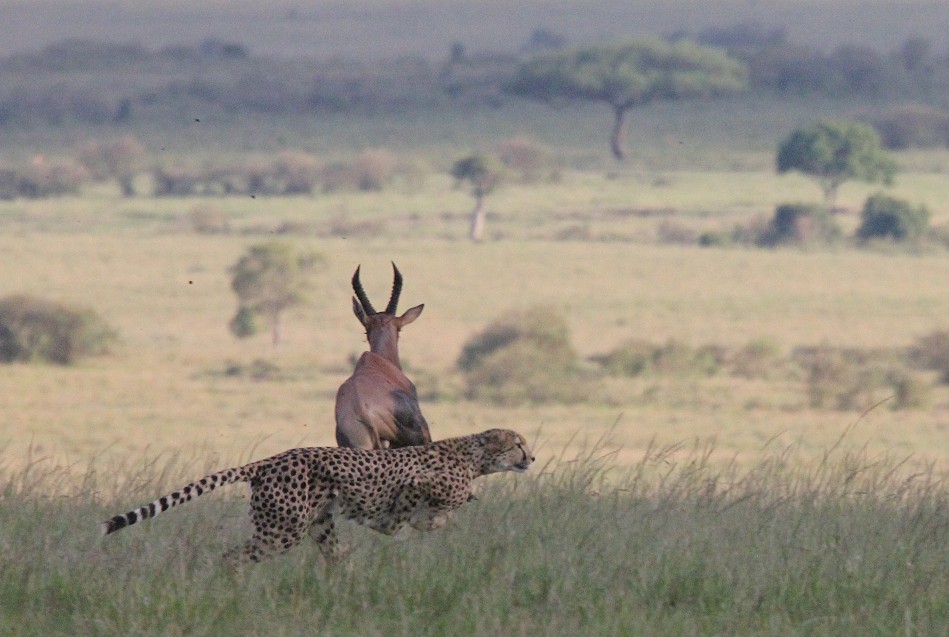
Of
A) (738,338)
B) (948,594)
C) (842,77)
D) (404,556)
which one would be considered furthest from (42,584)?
(842,77)

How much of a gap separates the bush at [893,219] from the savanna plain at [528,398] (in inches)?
23.4

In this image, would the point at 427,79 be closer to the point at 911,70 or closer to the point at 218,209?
the point at 911,70

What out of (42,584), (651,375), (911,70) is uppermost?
(911,70)

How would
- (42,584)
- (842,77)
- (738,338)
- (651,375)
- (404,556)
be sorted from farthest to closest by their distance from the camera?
(842,77) → (738,338) → (651,375) → (404,556) → (42,584)

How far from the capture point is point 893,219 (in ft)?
183

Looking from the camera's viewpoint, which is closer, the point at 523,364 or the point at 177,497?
the point at 177,497

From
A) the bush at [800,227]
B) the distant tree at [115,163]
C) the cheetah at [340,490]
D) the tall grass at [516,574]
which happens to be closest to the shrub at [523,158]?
the bush at [800,227]

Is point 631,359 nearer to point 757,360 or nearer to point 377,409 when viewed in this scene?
point 757,360

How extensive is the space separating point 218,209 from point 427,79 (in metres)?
43.0

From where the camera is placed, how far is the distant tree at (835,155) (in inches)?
2458

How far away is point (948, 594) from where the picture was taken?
16.8ft

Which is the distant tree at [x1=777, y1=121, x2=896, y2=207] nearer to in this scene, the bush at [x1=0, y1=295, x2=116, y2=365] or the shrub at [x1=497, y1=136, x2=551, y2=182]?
the shrub at [x1=497, y1=136, x2=551, y2=182]

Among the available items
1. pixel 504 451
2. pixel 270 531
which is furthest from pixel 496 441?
pixel 270 531

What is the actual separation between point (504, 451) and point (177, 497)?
1.31m
